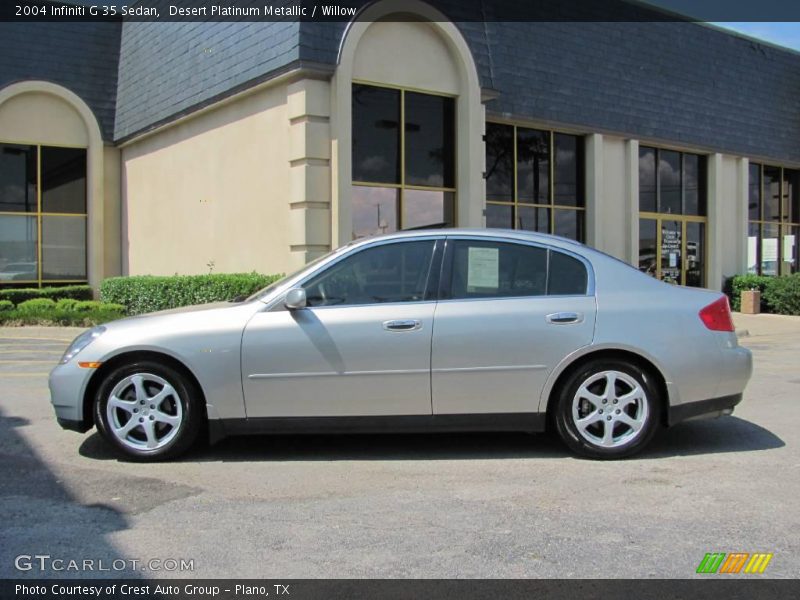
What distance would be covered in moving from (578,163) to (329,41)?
25.5ft

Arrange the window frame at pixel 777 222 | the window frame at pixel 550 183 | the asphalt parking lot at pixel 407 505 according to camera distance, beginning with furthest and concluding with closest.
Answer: the window frame at pixel 777 222 → the window frame at pixel 550 183 → the asphalt parking lot at pixel 407 505

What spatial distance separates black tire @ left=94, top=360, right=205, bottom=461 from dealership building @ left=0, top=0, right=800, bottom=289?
706 centimetres

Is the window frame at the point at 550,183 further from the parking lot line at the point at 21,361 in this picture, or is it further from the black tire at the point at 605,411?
the black tire at the point at 605,411

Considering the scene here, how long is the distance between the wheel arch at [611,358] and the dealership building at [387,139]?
7.44 m

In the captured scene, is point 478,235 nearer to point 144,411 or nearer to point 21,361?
point 144,411

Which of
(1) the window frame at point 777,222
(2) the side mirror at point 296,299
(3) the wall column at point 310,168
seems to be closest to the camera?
(2) the side mirror at point 296,299

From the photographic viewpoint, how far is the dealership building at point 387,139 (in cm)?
1300

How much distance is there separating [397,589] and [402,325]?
2.24m

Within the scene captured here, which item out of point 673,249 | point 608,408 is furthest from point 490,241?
point 673,249

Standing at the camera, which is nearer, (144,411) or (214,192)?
(144,411)

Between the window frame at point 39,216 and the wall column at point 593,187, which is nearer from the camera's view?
the wall column at point 593,187

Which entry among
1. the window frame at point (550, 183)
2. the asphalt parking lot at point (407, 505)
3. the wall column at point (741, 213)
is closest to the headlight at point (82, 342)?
the asphalt parking lot at point (407, 505)

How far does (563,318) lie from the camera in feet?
17.9

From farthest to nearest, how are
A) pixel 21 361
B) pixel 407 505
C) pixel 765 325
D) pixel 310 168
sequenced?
pixel 765 325
pixel 310 168
pixel 21 361
pixel 407 505
